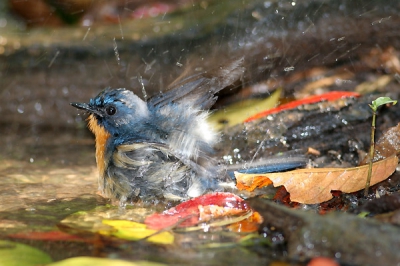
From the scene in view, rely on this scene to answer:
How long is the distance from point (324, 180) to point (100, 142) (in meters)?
1.61

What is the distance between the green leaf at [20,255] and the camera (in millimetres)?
2221

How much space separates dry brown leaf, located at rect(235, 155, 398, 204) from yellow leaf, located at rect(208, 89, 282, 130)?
4.39ft

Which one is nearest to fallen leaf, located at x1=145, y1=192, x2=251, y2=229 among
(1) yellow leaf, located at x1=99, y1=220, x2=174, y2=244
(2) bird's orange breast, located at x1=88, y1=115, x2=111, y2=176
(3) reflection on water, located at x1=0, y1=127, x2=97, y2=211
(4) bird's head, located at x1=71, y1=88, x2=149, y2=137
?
(1) yellow leaf, located at x1=99, y1=220, x2=174, y2=244

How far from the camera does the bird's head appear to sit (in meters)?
3.79

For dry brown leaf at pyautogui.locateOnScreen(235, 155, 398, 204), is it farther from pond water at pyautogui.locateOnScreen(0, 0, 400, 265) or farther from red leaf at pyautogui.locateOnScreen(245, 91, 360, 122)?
red leaf at pyautogui.locateOnScreen(245, 91, 360, 122)

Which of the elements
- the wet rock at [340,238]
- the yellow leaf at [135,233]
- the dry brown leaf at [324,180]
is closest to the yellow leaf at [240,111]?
the dry brown leaf at [324,180]

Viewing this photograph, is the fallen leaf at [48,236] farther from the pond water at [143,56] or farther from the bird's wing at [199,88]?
the bird's wing at [199,88]

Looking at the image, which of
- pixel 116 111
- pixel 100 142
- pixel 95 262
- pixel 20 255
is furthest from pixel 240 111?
pixel 95 262

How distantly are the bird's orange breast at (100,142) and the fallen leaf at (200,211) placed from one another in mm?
752

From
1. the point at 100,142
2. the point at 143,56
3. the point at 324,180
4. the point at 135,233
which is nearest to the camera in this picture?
the point at 135,233

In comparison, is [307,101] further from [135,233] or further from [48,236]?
[48,236]

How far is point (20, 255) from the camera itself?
2.30m

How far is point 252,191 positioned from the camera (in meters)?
3.48

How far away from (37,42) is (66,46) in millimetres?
332
